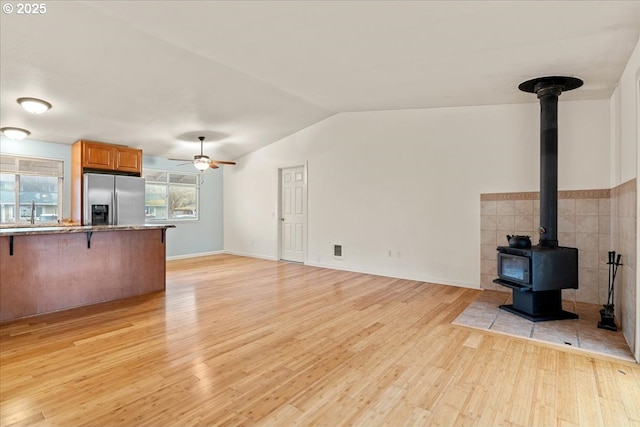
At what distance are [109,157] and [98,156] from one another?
18 centimetres

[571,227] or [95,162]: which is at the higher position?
[95,162]

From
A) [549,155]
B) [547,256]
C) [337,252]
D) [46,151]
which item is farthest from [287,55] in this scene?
[46,151]

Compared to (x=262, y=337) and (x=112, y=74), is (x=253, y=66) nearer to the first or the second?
(x=112, y=74)

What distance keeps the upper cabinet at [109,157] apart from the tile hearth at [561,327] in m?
6.31

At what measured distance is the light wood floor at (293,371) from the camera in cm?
191

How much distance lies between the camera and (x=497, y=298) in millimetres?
4355

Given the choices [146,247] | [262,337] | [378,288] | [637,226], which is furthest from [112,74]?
[637,226]

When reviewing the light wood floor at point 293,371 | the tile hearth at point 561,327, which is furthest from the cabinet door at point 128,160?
the tile hearth at point 561,327

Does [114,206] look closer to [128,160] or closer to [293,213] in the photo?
[128,160]

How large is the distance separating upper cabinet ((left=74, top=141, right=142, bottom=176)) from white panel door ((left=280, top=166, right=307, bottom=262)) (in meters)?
2.98

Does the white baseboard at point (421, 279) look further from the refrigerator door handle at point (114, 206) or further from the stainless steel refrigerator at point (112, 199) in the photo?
the refrigerator door handle at point (114, 206)

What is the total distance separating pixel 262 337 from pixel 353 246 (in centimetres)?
339

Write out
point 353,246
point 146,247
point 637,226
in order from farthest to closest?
point 353,246 → point 146,247 → point 637,226

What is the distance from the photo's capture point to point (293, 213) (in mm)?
7258
